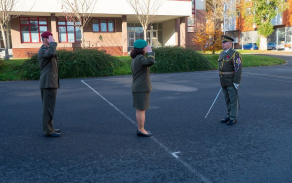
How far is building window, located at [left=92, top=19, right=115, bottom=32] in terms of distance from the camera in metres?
29.8

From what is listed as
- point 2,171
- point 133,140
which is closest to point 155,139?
point 133,140

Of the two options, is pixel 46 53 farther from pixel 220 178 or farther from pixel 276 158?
pixel 276 158

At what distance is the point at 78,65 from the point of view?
1666cm

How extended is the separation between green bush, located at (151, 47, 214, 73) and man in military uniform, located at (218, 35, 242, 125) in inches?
495

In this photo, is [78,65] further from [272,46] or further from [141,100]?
[272,46]

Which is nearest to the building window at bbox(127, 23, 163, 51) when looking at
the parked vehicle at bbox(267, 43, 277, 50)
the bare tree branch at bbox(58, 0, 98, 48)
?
the bare tree branch at bbox(58, 0, 98, 48)

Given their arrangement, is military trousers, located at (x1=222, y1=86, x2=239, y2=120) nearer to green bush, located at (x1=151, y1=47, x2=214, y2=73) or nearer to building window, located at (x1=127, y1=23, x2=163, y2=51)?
green bush, located at (x1=151, y1=47, x2=214, y2=73)

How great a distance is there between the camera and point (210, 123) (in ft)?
19.9

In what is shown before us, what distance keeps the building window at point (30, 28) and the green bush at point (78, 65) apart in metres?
12.1

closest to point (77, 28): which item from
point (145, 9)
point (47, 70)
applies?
point (145, 9)

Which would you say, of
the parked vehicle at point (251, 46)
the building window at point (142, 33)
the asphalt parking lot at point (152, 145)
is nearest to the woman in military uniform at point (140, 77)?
the asphalt parking lot at point (152, 145)

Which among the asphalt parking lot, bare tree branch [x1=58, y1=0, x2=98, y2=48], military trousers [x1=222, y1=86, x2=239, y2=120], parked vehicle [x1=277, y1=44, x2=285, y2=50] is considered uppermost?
bare tree branch [x1=58, y1=0, x2=98, y2=48]

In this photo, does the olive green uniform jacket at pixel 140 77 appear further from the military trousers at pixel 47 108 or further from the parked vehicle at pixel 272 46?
the parked vehicle at pixel 272 46

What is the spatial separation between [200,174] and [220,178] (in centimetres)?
26
